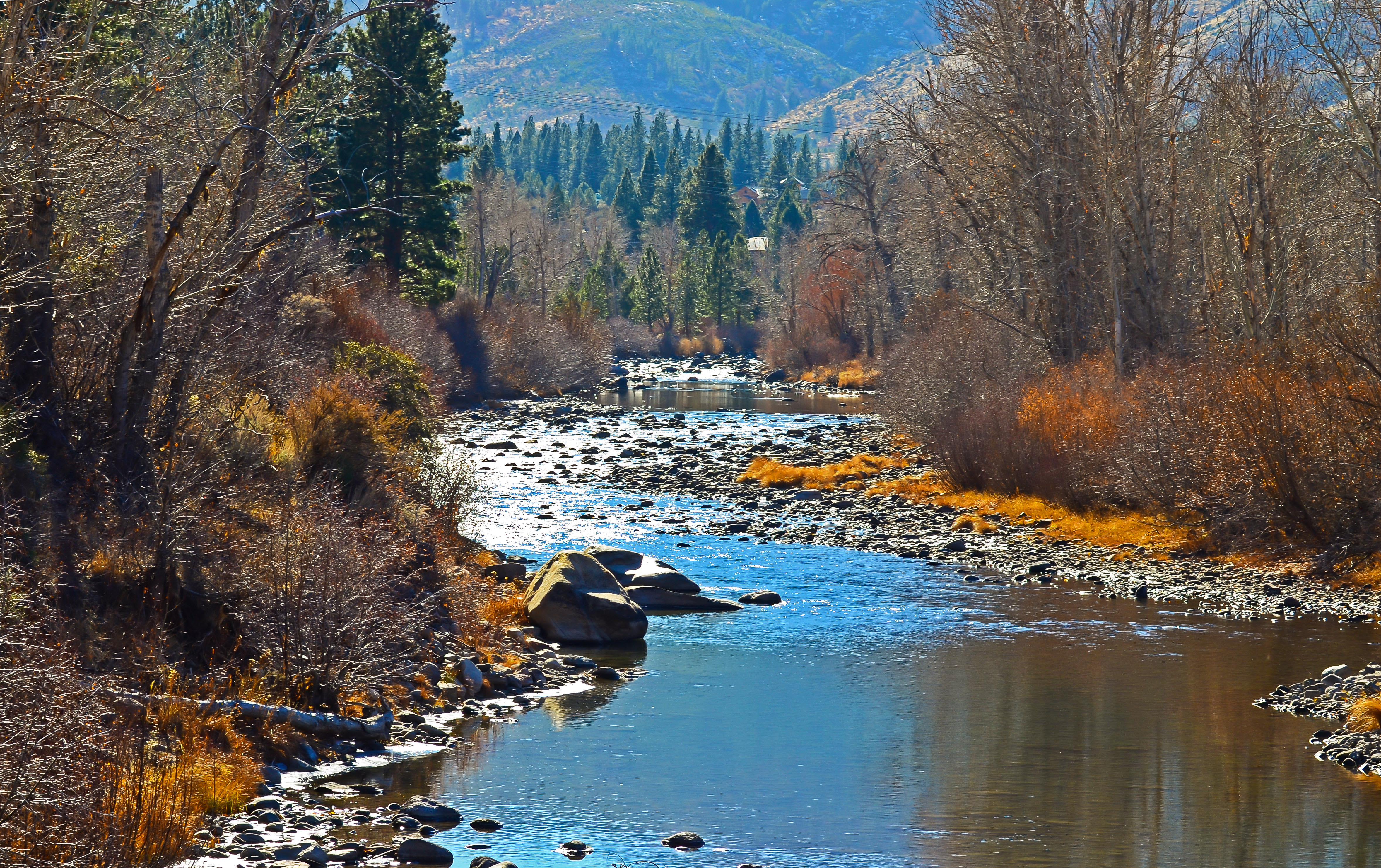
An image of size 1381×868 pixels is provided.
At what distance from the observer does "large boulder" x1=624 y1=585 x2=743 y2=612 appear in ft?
62.4

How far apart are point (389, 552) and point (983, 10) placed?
76.2ft

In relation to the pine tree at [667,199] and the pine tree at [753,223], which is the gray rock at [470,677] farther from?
the pine tree at [753,223]

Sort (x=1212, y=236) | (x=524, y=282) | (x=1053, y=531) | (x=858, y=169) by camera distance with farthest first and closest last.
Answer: (x=524, y=282) < (x=858, y=169) < (x=1212, y=236) < (x=1053, y=531)

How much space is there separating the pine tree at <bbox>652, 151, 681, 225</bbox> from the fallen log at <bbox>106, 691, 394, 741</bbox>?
122 m

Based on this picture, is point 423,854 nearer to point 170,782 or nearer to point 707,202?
point 170,782

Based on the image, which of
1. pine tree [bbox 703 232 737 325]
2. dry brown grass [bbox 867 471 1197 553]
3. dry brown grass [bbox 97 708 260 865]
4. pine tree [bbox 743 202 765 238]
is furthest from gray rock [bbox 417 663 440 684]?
pine tree [bbox 743 202 765 238]

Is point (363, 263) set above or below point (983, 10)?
below

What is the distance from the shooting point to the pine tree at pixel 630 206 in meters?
138

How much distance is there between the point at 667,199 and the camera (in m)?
137

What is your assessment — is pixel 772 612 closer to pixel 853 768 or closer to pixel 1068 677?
pixel 1068 677

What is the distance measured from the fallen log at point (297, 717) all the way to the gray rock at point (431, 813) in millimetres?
1845

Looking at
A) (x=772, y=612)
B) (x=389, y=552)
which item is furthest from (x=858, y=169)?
(x=389, y=552)

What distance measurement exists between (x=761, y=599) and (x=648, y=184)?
124 metres

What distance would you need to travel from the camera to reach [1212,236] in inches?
1186
